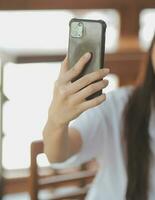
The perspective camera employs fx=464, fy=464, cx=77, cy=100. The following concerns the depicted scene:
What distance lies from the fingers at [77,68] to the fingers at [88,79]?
1 cm

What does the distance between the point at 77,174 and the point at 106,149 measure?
141 mm

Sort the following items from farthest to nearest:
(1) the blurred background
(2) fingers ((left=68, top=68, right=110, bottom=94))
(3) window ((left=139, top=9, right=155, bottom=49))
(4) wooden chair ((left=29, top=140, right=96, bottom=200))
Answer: (3) window ((left=139, top=9, right=155, bottom=49))
(1) the blurred background
(4) wooden chair ((left=29, top=140, right=96, bottom=200))
(2) fingers ((left=68, top=68, right=110, bottom=94))

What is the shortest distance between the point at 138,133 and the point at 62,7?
82 cm

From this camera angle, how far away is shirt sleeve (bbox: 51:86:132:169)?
952 millimetres

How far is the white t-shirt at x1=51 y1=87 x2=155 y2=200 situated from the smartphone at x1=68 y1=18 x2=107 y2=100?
1.06 feet

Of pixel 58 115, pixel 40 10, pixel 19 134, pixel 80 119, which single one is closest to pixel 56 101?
pixel 58 115

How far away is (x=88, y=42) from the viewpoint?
63 centimetres

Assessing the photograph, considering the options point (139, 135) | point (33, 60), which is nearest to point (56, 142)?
point (139, 135)

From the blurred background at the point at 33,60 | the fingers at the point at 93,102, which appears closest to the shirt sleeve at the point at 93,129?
the fingers at the point at 93,102

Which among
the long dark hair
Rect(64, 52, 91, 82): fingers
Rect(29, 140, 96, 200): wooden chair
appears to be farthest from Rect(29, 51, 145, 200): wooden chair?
Rect(64, 52, 91, 82): fingers

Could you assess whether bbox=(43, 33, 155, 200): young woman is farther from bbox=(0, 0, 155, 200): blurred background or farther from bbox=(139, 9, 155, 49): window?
bbox=(139, 9, 155, 49): window

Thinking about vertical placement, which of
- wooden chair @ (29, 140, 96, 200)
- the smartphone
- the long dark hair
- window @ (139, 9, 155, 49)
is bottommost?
wooden chair @ (29, 140, 96, 200)

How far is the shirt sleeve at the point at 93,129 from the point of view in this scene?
3.12ft

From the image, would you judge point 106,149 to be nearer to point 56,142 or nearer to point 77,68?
point 56,142
